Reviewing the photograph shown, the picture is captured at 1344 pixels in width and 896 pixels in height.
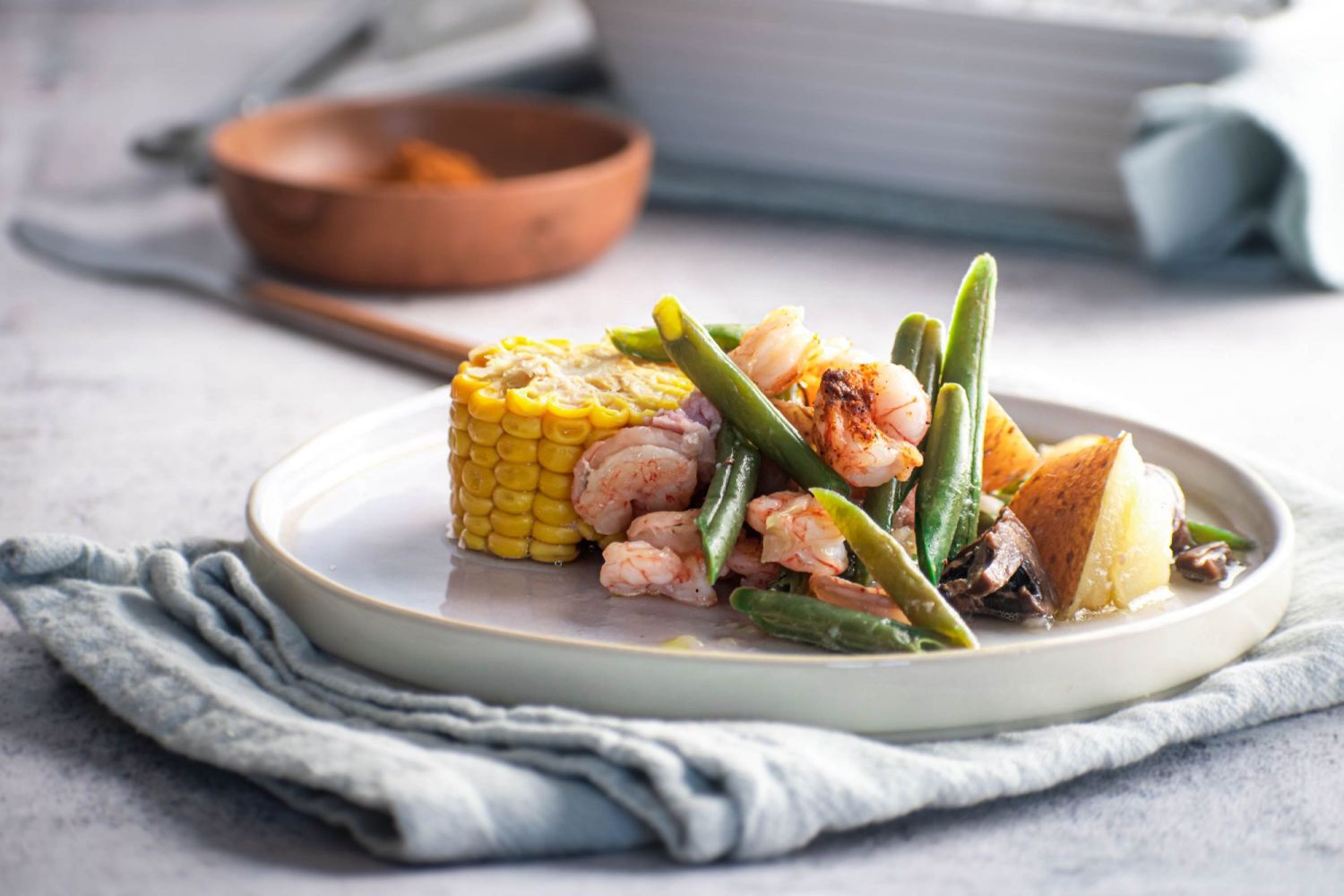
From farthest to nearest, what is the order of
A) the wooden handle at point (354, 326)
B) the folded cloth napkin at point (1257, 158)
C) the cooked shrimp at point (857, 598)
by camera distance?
1. the folded cloth napkin at point (1257, 158)
2. the wooden handle at point (354, 326)
3. the cooked shrimp at point (857, 598)

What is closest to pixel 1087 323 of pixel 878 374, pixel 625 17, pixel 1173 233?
pixel 1173 233

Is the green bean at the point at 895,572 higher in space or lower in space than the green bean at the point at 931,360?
lower

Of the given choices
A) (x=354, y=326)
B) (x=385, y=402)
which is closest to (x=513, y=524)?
(x=385, y=402)

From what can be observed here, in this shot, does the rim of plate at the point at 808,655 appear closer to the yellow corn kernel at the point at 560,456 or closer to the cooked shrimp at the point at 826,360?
the yellow corn kernel at the point at 560,456

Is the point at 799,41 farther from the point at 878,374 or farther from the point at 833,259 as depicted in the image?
the point at 878,374

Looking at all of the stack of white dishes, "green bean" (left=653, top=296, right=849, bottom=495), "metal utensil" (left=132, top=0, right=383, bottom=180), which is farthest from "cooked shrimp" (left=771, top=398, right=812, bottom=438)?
"metal utensil" (left=132, top=0, right=383, bottom=180)

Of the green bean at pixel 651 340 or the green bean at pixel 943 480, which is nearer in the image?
the green bean at pixel 943 480

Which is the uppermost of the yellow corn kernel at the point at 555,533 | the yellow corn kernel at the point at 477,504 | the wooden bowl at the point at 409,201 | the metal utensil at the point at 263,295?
the yellow corn kernel at the point at 477,504

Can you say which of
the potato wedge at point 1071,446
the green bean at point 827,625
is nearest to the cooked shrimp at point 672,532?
the green bean at point 827,625
